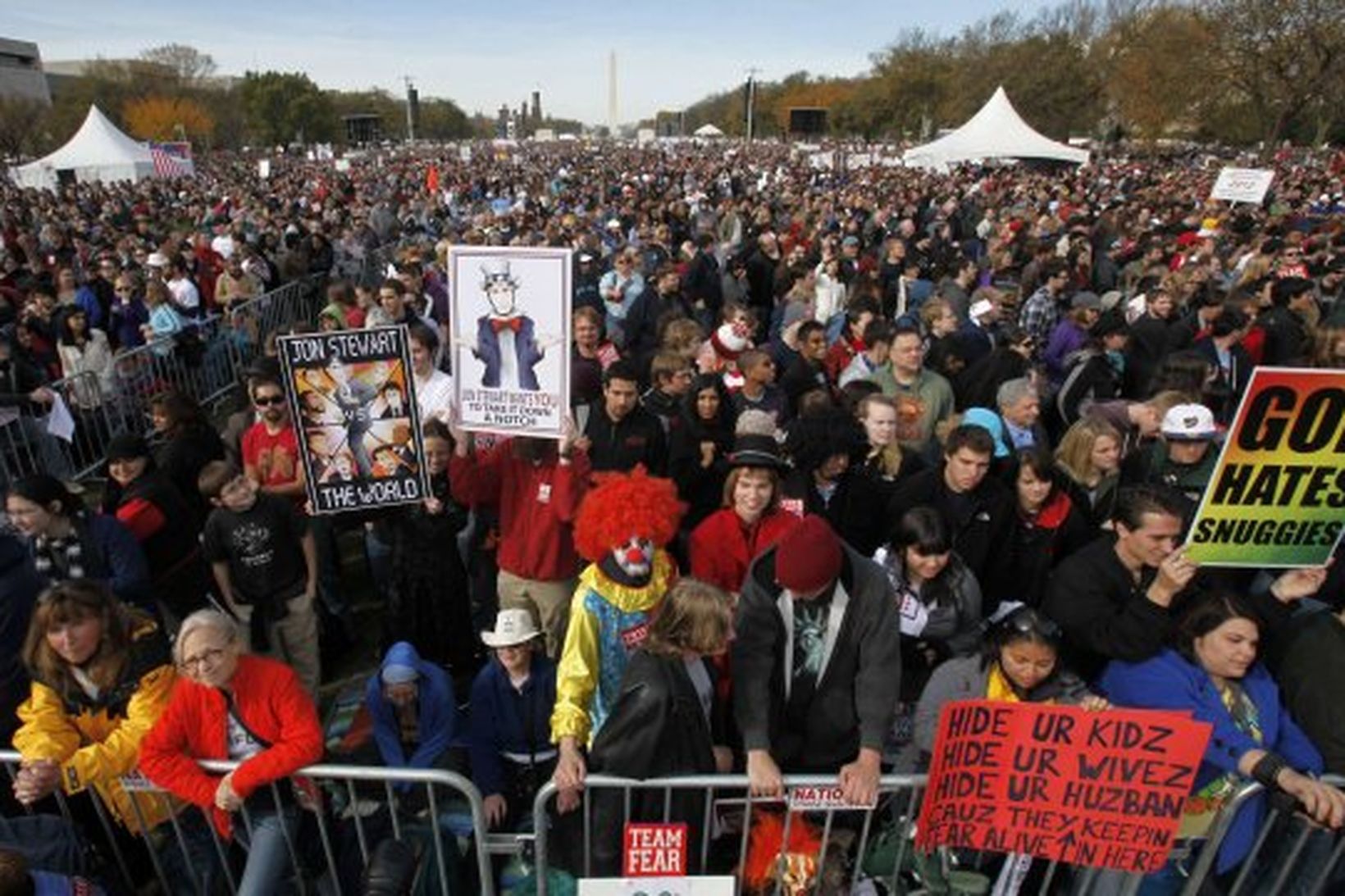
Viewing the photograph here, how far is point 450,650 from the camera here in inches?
212

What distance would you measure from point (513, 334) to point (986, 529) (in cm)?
262

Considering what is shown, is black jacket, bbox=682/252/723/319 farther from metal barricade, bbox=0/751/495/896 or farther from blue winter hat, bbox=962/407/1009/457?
metal barricade, bbox=0/751/495/896

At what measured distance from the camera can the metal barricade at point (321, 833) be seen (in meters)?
3.12

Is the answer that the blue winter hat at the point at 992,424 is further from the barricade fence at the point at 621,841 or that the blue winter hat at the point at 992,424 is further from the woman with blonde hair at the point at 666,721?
the woman with blonde hair at the point at 666,721

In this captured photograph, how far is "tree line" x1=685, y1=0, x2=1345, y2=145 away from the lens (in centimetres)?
3478

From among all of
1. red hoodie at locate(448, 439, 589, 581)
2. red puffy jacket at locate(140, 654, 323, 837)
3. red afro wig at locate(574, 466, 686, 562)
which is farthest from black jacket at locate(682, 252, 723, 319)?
red puffy jacket at locate(140, 654, 323, 837)

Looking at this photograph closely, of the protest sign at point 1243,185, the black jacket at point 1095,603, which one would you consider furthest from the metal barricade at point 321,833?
the protest sign at point 1243,185

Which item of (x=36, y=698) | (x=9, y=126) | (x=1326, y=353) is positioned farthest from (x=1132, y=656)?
(x=9, y=126)

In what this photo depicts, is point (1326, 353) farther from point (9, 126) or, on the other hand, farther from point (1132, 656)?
point (9, 126)

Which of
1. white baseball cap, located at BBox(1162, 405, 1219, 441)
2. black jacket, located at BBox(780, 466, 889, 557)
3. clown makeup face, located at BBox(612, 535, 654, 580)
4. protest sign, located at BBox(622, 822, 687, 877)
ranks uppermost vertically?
white baseball cap, located at BBox(1162, 405, 1219, 441)

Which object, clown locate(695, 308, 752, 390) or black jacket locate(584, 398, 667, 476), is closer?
black jacket locate(584, 398, 667, 476)

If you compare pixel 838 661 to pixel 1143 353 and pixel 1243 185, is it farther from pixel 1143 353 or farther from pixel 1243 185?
pixel 1243 185

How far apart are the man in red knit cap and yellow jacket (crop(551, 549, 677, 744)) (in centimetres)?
53

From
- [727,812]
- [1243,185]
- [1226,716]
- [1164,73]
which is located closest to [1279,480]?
[1226,716]
